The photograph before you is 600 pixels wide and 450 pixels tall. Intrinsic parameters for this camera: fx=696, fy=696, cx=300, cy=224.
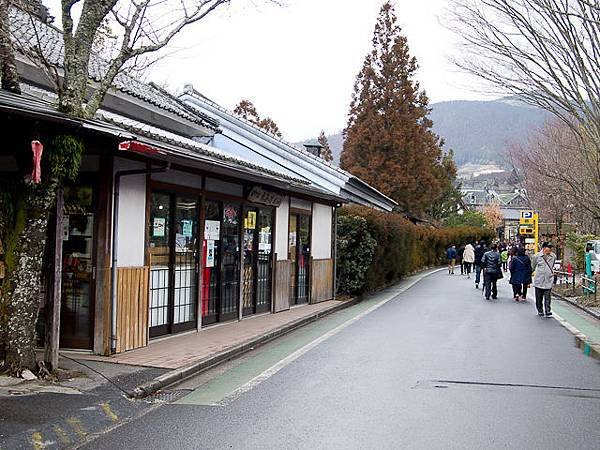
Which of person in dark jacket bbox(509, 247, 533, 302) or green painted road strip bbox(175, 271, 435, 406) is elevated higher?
person in dark jacket bbox(509, 247, 533, 302)

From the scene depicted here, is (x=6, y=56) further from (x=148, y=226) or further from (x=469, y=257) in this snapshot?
(x=469, y=257)

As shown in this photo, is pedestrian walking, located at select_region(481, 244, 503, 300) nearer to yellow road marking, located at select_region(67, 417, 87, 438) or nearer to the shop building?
the shop building

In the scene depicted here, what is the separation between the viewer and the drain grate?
316 inches

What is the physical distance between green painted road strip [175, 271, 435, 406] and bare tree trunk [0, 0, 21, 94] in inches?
172

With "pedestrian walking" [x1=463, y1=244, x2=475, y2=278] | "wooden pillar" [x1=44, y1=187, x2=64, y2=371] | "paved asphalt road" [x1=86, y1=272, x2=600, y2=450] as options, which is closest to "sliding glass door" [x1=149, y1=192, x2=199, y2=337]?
"paved asphalt road" [x1=86, y1=272, x2=600, y2=450]

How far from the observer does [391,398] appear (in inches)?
317

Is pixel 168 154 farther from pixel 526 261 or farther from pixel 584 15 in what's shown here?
pixel 526 261

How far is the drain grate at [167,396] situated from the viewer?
8.04 m

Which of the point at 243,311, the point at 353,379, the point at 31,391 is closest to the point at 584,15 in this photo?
the point at 353,379

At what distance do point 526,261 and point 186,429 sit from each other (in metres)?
16.8

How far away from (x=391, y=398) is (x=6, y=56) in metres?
6.03

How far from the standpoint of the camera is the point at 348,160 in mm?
44031

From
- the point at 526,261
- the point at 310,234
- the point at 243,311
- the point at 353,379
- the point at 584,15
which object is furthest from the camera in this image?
the point at 526,261

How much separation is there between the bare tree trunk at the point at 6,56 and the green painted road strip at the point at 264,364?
4379mm
